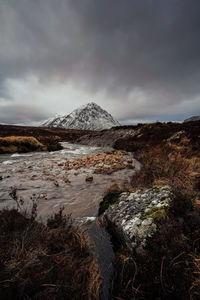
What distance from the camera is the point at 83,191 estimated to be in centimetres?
563

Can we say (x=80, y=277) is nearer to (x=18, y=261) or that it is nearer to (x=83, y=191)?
(x=18, y=261)

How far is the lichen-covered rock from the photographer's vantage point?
2281mm

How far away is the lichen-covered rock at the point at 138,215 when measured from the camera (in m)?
2.28

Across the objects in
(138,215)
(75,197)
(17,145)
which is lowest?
(75,197)

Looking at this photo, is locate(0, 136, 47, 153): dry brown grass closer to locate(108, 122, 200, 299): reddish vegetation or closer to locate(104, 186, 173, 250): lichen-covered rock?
locate(104, 186, 173, 250): lichen-covered rock

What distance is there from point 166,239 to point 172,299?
66 centimetres

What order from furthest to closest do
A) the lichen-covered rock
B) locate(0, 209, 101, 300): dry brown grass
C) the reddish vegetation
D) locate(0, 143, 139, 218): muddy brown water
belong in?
1. locate(0, 143, 139, 218): muddy brown water
2. the lichen-covered rock
3. the reddish vegetation
4. locate(0, 209, 101, 300): dry brown grass

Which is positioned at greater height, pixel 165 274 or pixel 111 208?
pixel 165 274

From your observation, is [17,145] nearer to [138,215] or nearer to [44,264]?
[44,264]

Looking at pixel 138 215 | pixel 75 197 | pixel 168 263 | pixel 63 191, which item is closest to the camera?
pixel 168 263

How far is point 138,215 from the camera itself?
9.04 feet

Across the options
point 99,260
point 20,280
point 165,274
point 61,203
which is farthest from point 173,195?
point 61,203

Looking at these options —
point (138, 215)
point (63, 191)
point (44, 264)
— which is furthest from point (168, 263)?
point (63, 191)

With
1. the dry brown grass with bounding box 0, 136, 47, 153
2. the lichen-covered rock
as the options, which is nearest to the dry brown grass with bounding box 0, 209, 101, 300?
the lichen-covered rock
